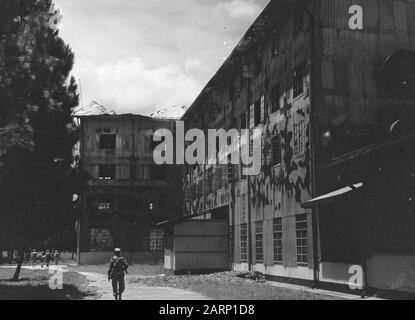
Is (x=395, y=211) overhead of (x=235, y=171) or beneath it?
beneath

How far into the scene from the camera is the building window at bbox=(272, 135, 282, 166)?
82.4 feet

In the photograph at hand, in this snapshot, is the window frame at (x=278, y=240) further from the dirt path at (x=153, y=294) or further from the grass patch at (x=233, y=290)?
the dirt path at (x=153, y=294)

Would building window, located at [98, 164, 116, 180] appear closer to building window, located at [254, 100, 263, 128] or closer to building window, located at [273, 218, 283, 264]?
building window, located at [254, 100, 263, 128]

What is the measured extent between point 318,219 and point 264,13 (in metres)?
10.4

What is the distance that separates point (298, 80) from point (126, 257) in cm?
3241

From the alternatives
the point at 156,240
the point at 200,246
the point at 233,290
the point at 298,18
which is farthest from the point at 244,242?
the point at 156,240

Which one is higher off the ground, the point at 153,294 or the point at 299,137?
the point at 299,137

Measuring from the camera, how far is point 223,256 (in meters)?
32.4

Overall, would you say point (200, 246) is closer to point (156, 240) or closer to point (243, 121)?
point (243, 121)

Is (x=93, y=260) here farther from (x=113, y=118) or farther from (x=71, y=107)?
(x=71, y=107)

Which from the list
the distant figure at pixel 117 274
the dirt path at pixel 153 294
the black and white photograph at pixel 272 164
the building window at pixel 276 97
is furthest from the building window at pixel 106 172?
the distant figure at pixel 117 274

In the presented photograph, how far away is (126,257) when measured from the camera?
5100 centimetres

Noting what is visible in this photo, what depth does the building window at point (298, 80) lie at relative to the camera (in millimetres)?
22781
